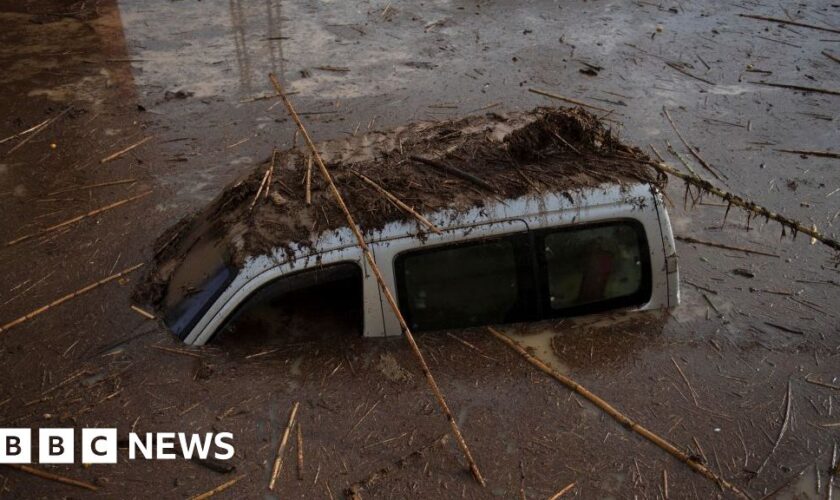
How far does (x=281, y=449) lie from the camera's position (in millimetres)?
4355

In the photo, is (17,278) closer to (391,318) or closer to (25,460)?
(25,460)

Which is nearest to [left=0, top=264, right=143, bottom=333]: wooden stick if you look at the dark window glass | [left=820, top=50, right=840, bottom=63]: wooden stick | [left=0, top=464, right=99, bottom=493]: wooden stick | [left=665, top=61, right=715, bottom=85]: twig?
[left=0, top=464, right=99, bottom=493]: wooden stick

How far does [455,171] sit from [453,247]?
675mm

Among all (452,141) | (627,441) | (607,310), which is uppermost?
(452,141)

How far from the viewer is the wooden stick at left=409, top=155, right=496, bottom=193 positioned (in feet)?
15.9

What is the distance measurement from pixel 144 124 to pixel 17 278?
354 cm

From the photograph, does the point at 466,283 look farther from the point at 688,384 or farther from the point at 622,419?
the point at 688,384

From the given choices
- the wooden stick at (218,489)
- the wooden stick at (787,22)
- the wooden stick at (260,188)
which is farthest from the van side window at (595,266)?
the wooden stick at (787,22)

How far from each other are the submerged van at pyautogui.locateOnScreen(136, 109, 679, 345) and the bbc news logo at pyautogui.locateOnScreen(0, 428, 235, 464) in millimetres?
742

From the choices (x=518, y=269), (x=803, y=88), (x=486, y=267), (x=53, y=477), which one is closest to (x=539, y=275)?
(x=518, y=269)

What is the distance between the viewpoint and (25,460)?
4.25 m

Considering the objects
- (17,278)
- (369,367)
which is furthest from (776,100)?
(17,278)

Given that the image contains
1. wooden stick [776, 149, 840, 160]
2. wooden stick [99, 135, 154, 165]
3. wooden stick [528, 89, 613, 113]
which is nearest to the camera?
wooden stick [99, 135, 154, 165]

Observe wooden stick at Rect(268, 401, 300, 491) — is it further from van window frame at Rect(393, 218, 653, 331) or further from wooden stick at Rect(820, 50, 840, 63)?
wooden stick at Rect(820, 50, 840, 63)
